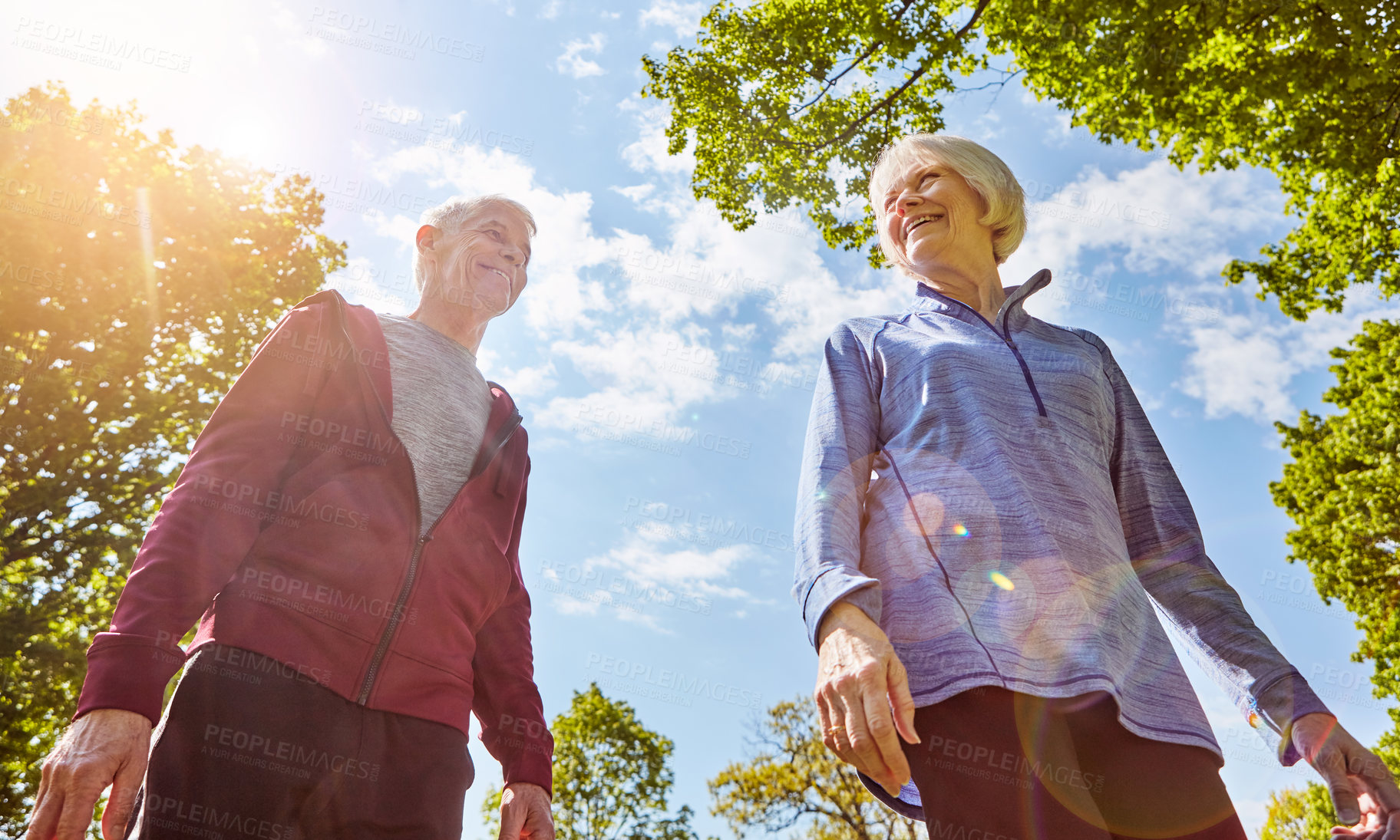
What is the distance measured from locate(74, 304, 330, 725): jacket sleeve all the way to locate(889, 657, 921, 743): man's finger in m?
1.61

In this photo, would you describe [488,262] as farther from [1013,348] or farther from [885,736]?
[885,736]

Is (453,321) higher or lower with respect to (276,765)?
higher

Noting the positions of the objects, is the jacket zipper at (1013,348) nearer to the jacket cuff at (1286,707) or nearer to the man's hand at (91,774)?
the jacket cuff at (1286,707)

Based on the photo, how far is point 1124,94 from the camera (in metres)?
8.58

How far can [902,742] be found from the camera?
1.58 m

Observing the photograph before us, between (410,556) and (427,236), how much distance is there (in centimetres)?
188

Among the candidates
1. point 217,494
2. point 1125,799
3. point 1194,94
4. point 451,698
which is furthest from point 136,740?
point 1194,94

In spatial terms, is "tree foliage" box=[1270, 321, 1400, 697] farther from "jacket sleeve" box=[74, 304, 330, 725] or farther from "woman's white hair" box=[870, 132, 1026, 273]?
"jacket sleeve" box=[74, 304, 330, 725]

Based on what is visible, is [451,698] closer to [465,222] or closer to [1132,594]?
[1132,594]

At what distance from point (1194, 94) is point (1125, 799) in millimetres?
8854

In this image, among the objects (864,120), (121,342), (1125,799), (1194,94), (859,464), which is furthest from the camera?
(121,342)

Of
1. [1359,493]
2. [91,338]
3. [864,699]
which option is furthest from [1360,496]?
[91,338]

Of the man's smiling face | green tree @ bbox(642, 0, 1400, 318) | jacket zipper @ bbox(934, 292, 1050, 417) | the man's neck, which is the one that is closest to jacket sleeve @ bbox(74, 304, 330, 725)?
the man's neck

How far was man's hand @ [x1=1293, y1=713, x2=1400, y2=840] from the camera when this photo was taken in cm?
179
